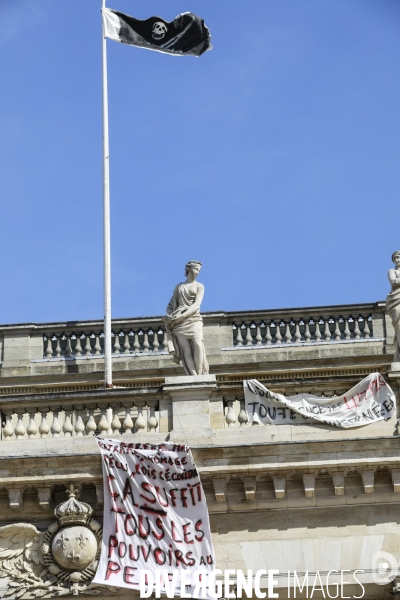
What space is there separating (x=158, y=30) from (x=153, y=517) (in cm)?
1206

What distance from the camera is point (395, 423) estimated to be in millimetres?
27625

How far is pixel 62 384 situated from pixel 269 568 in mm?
6703

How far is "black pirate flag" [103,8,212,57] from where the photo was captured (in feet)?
117

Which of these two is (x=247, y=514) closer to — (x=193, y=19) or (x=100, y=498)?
(x=100, y=498)

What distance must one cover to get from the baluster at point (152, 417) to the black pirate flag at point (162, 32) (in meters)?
10.0

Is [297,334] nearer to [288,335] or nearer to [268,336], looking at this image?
[288,335]

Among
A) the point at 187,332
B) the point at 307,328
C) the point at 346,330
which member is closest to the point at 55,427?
the point at 187,332

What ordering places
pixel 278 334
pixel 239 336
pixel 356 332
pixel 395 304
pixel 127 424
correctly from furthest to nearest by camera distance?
1. pixel 239 336
2. pixel 278 334
3. pixel 356 332
4. pixel 395 304
5. pixel 127 424

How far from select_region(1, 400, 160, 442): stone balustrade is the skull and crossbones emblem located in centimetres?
1016

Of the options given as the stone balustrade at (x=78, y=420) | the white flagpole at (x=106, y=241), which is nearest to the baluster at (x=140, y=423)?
the stone balustrade at (x=78, y=420)

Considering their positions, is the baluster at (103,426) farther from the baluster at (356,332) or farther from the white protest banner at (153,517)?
the baluster at (356,332)

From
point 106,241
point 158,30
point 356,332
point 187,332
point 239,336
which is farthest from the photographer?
point 158,30

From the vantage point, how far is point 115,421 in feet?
91.9

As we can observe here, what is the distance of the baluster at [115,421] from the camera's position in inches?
1100
